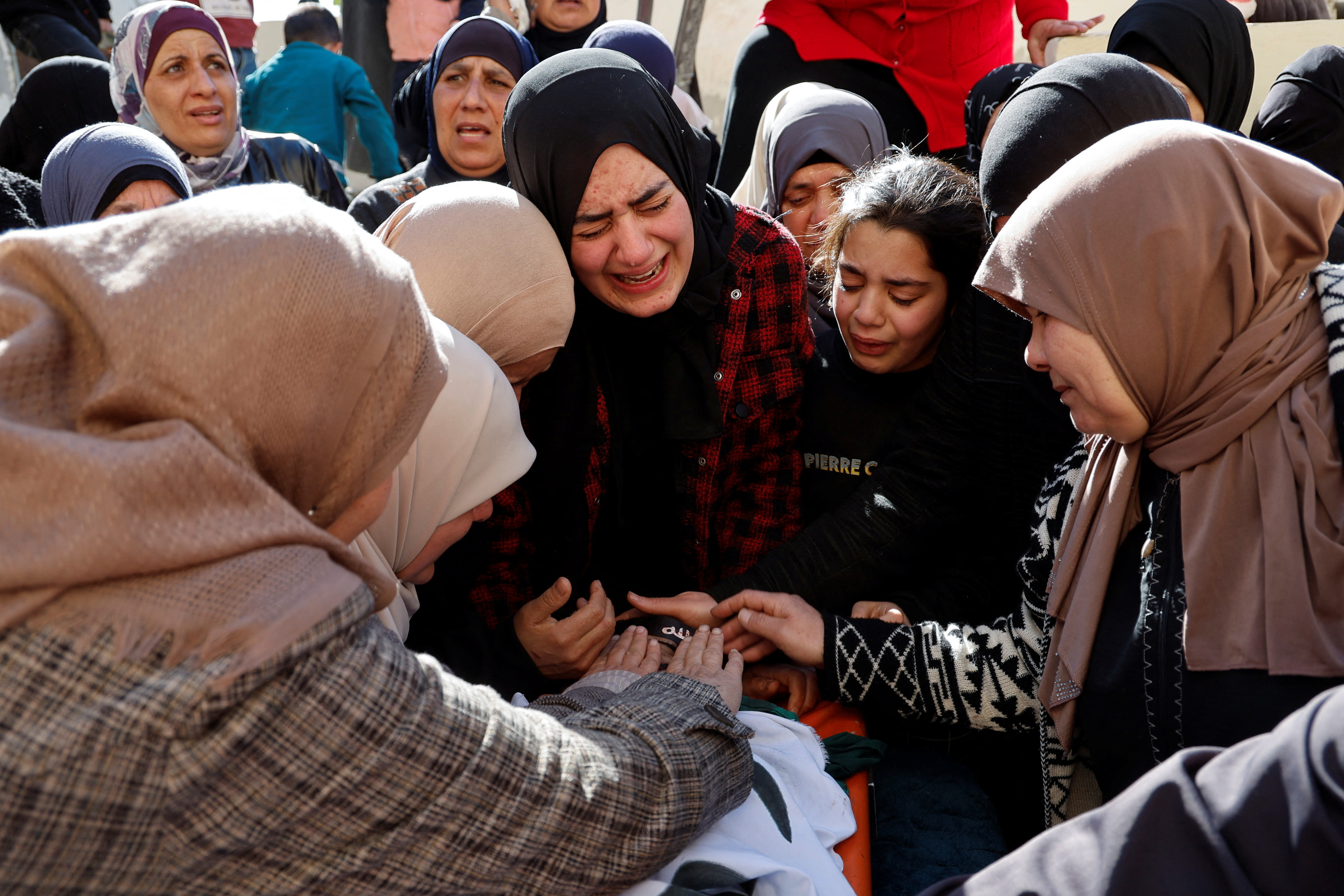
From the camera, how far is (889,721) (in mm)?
2207

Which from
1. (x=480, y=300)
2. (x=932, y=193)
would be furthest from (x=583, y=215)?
(x=932, y=193)

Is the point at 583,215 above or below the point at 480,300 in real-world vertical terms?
above

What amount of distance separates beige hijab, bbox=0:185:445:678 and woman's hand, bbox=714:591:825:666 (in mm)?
1145

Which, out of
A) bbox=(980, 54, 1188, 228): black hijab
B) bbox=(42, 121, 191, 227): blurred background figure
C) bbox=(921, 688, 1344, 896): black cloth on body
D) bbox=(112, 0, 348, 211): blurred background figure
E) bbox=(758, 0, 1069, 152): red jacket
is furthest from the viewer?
bbox=(112, 0, 348, 211): blurred background figure

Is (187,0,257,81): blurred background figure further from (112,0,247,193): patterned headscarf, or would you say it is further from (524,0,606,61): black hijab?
(112,0,247,193): patterned headscarf

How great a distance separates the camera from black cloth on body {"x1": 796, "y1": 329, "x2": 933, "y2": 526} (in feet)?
8.64

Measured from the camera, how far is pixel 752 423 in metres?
2.69

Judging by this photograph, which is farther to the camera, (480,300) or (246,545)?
(480,300)

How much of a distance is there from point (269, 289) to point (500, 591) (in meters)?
1.48

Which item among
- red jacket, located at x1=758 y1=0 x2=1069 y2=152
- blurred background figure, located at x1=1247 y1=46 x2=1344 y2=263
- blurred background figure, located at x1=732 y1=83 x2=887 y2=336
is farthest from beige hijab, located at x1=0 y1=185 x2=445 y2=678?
blurred background figure, located at x1=1247 y1=46 x2=1344 y2=263

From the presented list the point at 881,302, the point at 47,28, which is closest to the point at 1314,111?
the point at 881,302

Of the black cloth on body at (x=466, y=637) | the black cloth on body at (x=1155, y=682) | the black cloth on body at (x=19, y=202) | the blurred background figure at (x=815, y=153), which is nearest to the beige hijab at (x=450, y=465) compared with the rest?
the black cloth on body at (x=466, y=637)

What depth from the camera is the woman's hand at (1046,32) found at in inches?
164

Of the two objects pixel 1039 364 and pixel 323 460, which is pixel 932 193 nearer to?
pixel 1039 364
